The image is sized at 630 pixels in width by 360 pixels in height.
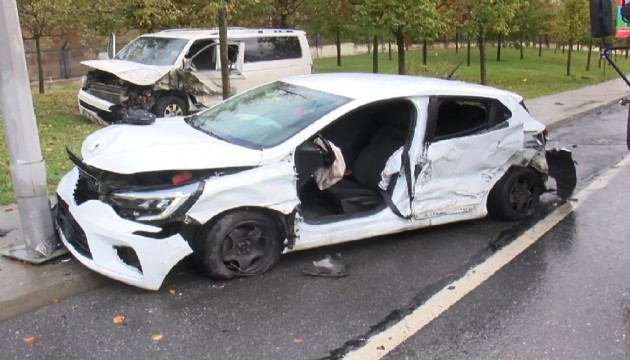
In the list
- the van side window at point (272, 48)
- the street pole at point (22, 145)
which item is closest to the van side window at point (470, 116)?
the street pole at point (22, 145)

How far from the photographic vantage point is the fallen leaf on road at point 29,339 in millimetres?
3713

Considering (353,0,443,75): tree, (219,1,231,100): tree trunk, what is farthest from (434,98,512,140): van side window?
(353,0,443,75): tree

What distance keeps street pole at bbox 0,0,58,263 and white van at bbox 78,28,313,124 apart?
623 centimetres

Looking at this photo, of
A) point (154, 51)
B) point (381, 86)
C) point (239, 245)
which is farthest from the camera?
point (154, 51)

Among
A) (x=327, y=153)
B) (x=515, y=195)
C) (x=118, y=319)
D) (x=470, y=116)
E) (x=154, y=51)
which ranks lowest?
(x=118, y=319)

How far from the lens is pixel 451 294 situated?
173 inches

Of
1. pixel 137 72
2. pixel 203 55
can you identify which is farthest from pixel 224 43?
pixel 203 55

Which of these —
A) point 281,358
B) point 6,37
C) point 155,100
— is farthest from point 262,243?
point 155,100

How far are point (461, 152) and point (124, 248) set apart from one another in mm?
2890

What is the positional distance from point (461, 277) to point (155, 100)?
26.0 ft

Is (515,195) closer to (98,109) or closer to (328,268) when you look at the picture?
(328,268)

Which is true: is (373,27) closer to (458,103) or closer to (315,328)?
(458,103)

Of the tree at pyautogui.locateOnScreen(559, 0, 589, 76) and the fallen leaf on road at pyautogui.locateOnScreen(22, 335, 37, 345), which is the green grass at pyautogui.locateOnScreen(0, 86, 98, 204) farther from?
the tree at pyautogui.locateOnScreen(559, 0, 589, 76)

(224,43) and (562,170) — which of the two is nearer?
(562,170)
